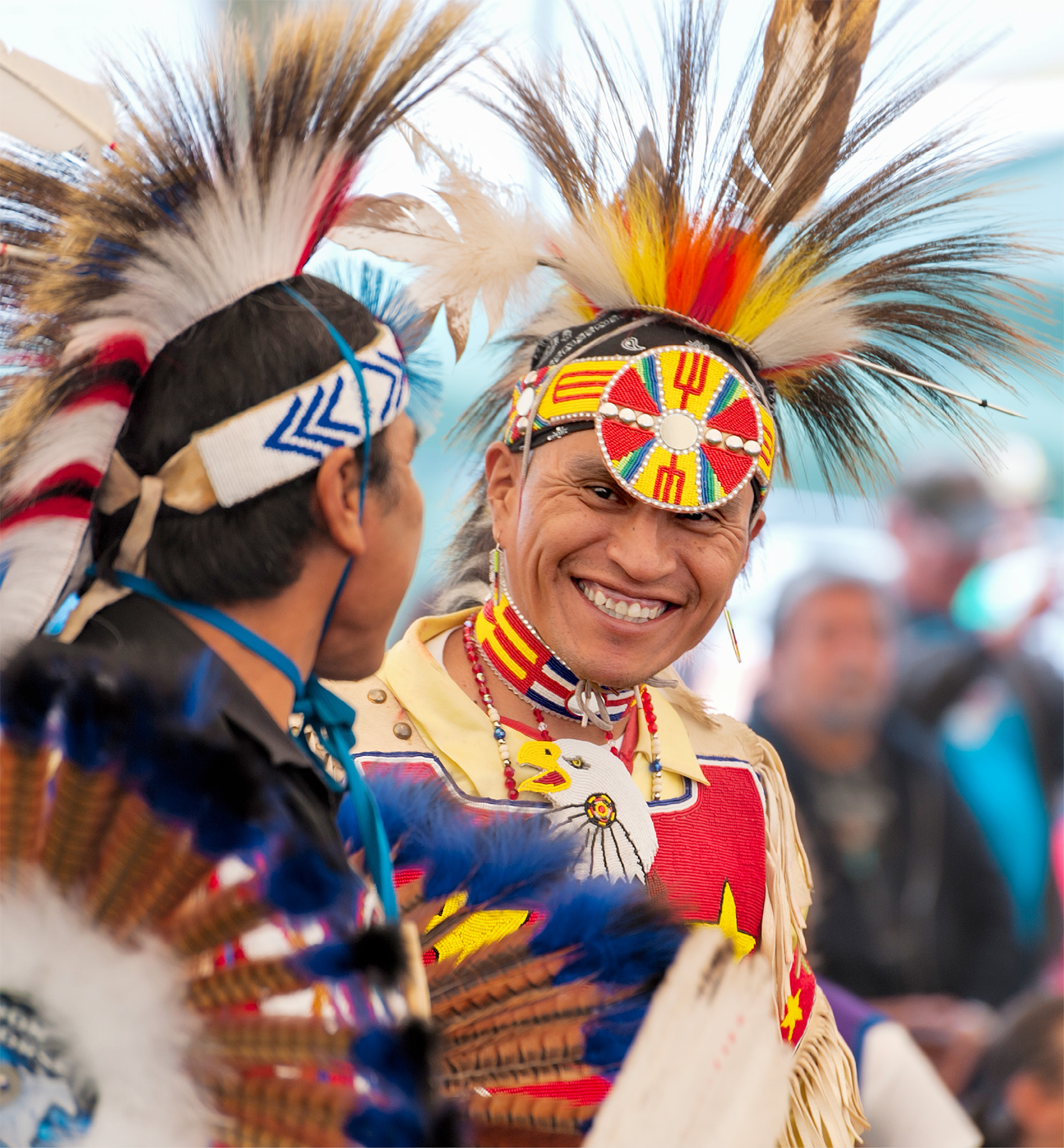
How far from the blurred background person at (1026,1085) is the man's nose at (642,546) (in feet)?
8.76

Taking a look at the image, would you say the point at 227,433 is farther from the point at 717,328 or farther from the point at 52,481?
the point at 717,328

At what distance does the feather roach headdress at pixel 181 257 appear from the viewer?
52.7 inches

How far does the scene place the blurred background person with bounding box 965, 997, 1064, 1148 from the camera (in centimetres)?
379

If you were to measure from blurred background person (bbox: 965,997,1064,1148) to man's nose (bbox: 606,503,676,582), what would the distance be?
267cm

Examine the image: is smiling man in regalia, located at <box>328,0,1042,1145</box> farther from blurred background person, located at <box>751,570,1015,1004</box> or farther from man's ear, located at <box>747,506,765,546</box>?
blurred background person, located at <box>751,570,1015,1004</box>

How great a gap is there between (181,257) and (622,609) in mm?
898

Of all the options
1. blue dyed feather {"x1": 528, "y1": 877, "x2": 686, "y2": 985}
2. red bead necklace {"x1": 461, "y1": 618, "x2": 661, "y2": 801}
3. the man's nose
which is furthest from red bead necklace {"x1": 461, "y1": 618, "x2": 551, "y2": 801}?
blue dyed feather {"x1": 528, "y1": 877, "x2": 686, "y2": 985}

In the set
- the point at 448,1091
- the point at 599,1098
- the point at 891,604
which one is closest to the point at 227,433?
the point at 448,1091

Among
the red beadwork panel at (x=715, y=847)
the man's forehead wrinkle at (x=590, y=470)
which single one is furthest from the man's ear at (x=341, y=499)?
the red beadwork panel at (x=715, y=847)

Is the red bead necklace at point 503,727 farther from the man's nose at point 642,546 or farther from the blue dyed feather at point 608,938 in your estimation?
the blue dyed feather at point 608,938

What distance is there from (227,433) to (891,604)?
11.9 ft

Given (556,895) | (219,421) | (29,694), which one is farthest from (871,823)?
(29,694)

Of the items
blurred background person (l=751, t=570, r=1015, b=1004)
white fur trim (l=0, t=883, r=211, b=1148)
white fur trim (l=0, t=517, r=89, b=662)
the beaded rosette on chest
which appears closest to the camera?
white fur trim (l=0, t=883, r=211, b=1148)

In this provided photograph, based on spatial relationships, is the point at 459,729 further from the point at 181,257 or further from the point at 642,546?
the point at 181,257
